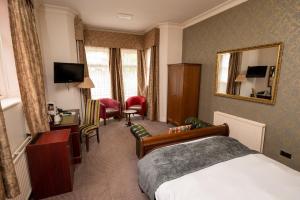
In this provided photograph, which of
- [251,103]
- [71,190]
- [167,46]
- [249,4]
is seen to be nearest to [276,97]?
[251,103]

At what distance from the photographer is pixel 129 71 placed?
18.2 feet

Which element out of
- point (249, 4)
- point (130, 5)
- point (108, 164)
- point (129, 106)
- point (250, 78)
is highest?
point (130, 5)

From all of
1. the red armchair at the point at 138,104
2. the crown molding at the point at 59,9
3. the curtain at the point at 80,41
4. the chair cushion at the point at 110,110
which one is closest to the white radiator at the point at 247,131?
the red armchair at the point at 138,104

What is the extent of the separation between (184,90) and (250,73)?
1.57m

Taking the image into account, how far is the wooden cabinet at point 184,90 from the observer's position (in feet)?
13.3

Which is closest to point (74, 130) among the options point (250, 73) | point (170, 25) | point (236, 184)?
point (236, 184)

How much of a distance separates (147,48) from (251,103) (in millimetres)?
3559

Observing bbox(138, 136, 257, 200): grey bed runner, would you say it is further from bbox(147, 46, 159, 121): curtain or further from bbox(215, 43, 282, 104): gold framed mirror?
bbox(147, 46, 159, 121): curtain

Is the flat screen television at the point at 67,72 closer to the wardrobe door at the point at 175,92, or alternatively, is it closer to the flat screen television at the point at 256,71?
the wardrobe door at the point at 175,92

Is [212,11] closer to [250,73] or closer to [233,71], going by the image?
[233,71]

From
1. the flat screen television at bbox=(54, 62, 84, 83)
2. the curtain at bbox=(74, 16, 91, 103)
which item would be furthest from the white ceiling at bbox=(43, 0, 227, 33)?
the flat screen television at bbox=(54, 62, 84, 83)

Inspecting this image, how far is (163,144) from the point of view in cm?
222

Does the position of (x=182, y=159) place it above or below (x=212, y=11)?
below

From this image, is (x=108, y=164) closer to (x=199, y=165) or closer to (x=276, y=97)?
(x=199, y=165)
